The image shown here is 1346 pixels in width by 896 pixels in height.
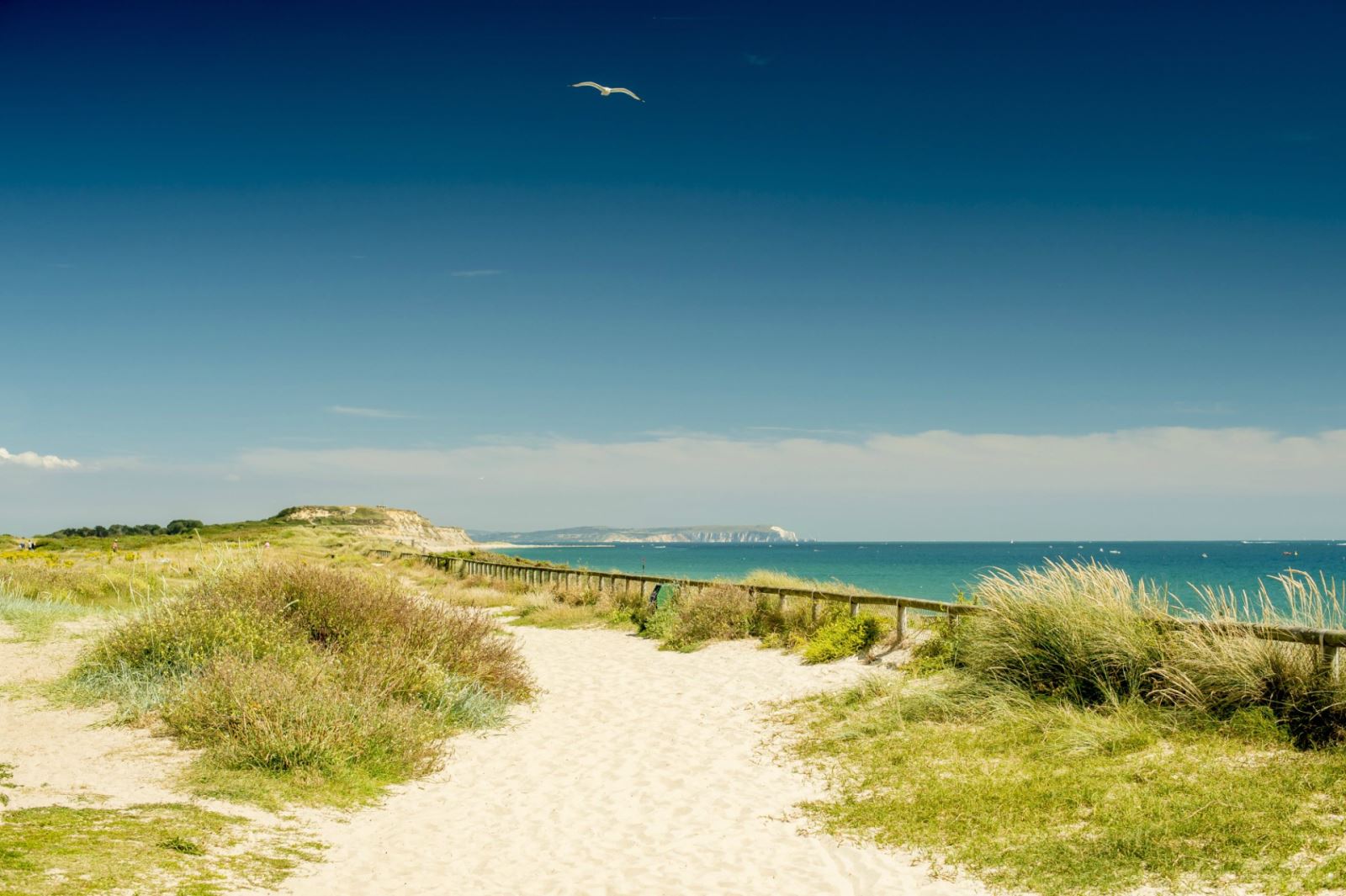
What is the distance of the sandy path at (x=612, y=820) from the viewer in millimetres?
6059

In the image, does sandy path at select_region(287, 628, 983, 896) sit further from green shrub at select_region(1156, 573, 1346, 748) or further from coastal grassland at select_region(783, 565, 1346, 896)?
green shrub at select_region(1156, 573, 1346, 748)

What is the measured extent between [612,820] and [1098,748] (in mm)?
4526

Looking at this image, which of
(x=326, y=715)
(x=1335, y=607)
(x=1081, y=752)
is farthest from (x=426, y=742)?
(x=1335, y=607)

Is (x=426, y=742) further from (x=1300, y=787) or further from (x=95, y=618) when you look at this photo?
(x=95, y=618)

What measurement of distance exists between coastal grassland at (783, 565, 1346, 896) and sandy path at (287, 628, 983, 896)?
0.62 meters

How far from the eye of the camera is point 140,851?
5457 millimetres

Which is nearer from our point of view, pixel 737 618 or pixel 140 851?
pixel 140 851

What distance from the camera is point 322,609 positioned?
11391 millimetres

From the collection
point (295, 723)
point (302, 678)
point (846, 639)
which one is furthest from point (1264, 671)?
point (302, 678)

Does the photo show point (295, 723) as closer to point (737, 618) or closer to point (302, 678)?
point (302, 678)

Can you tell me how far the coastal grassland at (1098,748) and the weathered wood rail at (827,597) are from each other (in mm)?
128

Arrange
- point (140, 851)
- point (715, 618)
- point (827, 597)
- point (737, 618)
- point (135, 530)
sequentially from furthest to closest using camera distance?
point (135, 530), point (715, 618), point (737, 618), point (827, 597), point (140, 851)

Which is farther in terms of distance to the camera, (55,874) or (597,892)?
(597,892)

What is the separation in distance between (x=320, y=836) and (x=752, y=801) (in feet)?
12.2
